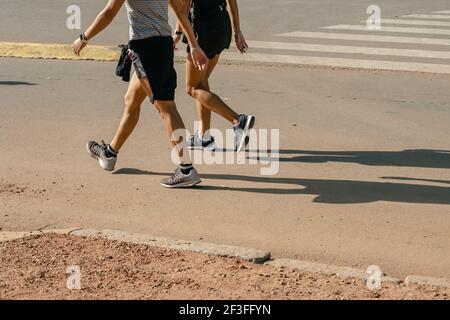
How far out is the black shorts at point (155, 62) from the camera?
332 inches

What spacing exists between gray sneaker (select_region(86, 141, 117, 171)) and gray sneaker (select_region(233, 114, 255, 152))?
3.69 feet

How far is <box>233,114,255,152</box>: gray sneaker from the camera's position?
932 cm

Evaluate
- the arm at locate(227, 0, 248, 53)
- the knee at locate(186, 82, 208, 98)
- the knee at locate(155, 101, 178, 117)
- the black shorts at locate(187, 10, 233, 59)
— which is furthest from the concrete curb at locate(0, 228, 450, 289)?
the arm at locate(227, 0, 248, 53)

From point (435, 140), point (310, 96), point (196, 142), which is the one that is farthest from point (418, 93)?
point (196, 142)

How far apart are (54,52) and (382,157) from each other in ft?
21.5

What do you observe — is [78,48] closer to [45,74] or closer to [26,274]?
[26,274]

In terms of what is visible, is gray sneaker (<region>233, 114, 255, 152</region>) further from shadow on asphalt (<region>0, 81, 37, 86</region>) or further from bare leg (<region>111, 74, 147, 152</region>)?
shadow on asphalt (<region>0, 81, 37, 86</region>)

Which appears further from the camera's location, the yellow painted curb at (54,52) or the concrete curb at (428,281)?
the yellow painted curb at (54,52)

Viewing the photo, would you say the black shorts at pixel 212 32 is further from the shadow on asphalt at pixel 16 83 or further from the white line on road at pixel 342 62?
the white line on road at pixel 342 62

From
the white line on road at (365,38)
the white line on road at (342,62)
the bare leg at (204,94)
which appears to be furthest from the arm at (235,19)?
the white line on road at (365,38)

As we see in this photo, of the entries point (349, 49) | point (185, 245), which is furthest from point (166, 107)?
point (349, 49)

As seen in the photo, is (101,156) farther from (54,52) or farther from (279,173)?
(54,52)

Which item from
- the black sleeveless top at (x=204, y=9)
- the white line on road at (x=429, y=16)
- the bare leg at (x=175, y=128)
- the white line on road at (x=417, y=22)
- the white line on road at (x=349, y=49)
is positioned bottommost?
the white line on road at (x=349, y=49)

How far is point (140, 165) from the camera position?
9188 millimetres
